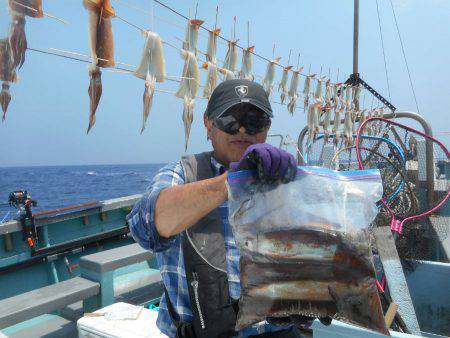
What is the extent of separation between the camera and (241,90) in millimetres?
1974

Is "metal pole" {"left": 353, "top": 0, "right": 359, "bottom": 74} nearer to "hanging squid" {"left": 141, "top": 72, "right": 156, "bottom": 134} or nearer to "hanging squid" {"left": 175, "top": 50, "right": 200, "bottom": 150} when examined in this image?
"hanging squid" {"left": 175, "top": 50, "right": 200, "bottom": 150}

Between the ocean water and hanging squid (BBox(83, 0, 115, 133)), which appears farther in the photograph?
the ocean water

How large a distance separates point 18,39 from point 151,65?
215 cm

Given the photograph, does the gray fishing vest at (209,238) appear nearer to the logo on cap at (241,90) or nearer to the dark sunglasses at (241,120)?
the dark sunglasses at (241,120)

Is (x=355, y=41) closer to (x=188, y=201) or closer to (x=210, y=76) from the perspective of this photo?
(x=210, y=76)

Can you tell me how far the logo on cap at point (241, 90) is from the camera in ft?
6.41

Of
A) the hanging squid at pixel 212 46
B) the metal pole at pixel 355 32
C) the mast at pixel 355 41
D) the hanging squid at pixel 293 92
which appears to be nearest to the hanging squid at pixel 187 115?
the hanging squid at pixel 212 46

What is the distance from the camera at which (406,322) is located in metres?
2.90

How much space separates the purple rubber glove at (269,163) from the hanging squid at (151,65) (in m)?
3.90

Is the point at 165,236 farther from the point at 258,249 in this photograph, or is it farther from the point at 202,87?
the point at 202,87

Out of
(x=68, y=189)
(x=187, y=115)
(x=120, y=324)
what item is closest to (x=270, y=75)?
(x=187, y=115)

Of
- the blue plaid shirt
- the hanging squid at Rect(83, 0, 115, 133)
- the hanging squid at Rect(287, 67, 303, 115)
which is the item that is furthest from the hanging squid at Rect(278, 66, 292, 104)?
the blue plaid shirt

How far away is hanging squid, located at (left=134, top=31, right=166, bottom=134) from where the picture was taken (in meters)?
5.21

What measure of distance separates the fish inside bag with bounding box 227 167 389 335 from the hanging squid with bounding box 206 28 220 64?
626 centimetres
